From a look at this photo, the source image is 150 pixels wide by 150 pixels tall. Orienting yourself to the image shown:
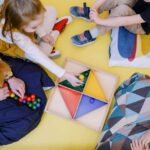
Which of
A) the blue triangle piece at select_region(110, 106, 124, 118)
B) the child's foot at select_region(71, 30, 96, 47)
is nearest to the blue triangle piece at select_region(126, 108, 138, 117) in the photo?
the blue triangle piece at select_region(110, 106, 124, 118)

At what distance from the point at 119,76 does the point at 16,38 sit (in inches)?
20.5

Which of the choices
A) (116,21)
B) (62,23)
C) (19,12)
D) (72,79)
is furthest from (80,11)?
(19,12)

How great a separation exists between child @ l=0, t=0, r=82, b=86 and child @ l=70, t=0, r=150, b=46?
0.13 metres

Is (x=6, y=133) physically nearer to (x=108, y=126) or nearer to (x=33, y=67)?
(x=33, y=67)

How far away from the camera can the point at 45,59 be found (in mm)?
1292

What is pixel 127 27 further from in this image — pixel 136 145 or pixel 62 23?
pixel 136 145

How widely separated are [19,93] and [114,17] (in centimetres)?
54

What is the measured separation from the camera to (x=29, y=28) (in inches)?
46.5

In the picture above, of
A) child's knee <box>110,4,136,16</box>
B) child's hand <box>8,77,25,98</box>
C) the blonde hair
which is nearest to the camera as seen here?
the blonde hair

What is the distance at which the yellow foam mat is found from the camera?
137 cm

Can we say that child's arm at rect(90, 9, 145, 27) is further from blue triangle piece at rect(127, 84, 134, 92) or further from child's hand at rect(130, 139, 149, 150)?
child's hand at rect(130, 139, 149, 150)

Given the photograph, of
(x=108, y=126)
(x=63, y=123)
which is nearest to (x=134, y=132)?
(x=108, y=126)

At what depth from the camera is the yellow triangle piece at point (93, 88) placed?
140cm

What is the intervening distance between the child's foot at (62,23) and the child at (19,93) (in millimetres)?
232
